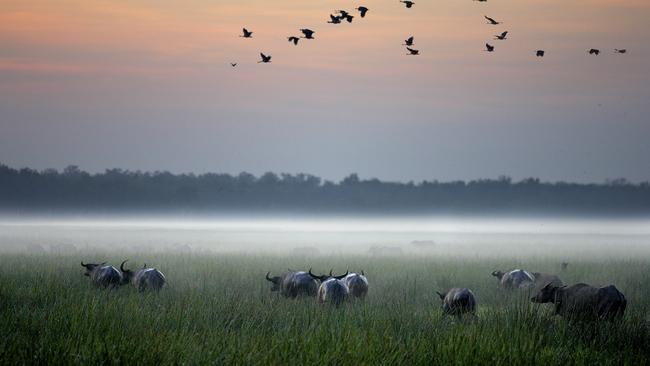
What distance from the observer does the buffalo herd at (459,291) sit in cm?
1435

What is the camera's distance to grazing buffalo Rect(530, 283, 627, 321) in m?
14.2

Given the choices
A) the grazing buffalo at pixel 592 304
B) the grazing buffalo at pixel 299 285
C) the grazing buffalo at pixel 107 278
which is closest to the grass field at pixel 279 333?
the grazing buffalo at pixel 592 304

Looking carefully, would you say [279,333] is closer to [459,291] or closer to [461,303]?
[461,303]

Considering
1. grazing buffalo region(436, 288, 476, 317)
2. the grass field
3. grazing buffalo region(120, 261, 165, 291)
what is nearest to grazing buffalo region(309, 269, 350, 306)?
the grass field

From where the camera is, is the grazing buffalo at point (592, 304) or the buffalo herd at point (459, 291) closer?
the grazing buffalo at point (592, 304)

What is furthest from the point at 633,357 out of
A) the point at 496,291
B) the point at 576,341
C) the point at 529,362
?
the point at 496,291

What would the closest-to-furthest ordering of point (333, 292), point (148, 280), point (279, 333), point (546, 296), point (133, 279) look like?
point (279, 333), point (546, 296), point (333, 292), point (148, 280), point (133, 279)

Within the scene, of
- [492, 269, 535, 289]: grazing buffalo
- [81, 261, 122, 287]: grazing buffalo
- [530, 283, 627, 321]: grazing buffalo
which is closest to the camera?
[530, 283, 627, 321]: grazing buffalo

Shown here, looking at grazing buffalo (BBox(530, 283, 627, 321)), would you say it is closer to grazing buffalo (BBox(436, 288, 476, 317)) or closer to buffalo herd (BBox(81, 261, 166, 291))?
grazing buffalo (BBox(436, 288, 476, 317))

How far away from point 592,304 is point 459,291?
266 cm

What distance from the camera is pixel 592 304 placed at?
1445 cm

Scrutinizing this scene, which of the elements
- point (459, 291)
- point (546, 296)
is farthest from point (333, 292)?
point (546, 296)

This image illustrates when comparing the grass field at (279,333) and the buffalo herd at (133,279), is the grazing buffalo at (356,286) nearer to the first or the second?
the grass field at (279,333)

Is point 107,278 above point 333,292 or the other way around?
the other way around
